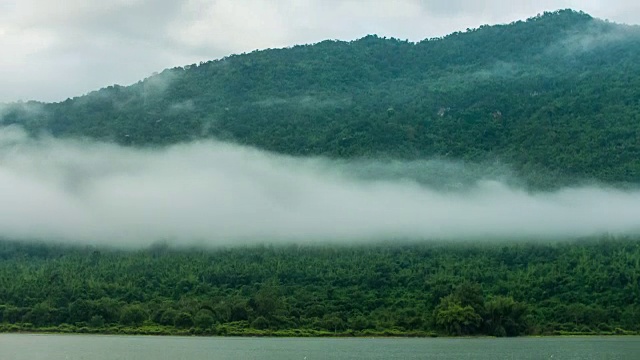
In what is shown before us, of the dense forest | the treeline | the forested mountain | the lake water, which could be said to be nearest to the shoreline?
the treeline

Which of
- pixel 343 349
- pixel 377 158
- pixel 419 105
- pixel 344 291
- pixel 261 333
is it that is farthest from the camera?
pixel 419 105

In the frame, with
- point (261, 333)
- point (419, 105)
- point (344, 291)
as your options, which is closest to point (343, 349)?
point (261, 333)

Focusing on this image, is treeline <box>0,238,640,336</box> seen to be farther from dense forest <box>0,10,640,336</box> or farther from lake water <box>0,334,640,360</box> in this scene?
lake water <box>0,334,640,360</box>

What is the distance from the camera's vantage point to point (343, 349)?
71.6 m

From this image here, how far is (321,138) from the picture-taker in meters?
160

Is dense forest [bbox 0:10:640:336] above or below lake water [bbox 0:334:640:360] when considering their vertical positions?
above

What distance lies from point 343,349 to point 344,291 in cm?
3302

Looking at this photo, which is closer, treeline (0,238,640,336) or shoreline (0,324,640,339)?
shoreline (0,324,640,339)

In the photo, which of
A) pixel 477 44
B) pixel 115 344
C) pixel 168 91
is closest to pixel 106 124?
pixel 168 91

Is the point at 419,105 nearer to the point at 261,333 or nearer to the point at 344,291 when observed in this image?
the point at 344,291

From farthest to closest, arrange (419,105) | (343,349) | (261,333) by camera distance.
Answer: (419,105) < (261,333) < (343,349)

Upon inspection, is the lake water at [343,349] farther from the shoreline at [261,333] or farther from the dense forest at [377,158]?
the dense forest at [377,158]

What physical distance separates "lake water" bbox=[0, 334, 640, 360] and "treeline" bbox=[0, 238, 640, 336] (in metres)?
7.31

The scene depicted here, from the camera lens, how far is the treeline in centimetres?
9362
